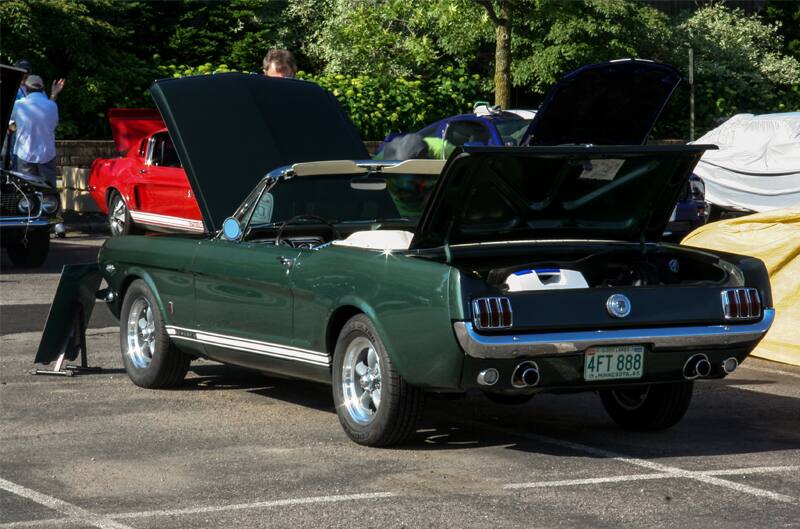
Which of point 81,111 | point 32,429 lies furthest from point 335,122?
point 81,111

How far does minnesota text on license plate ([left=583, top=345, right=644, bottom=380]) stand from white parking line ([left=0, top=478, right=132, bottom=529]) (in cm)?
242

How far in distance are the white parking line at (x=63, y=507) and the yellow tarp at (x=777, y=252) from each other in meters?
5.91

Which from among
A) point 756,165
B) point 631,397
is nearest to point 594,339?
point 631,397

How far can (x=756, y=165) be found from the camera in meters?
22.2

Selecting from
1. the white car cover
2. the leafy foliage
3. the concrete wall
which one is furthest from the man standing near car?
the leafy foliage

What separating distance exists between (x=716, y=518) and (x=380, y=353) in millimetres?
1986

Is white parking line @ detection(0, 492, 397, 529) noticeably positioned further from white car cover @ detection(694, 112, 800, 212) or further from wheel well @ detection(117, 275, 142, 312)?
white car cover @ detection(694, 112, 800, 212)

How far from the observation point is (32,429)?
8266mm

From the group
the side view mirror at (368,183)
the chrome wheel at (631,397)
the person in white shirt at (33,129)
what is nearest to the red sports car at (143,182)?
the person in white shirt at (33,129)

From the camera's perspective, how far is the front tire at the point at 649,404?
822 cm

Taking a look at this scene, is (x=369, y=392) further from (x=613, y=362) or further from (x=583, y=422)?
(x=583, y=422)

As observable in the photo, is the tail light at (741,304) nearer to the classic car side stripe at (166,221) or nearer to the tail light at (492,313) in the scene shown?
the tail light at (492,313)

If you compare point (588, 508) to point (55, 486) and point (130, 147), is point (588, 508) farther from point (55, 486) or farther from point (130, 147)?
point (130, 147)

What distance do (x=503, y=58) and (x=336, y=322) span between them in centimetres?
1923
